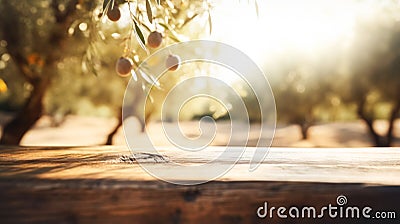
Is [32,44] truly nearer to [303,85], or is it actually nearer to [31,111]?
[31,111]

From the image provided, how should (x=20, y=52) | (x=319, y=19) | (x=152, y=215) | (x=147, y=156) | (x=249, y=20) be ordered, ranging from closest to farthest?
(x=152, y=215)
(x=147, y=156)
(x=249, y=20)
(x=20, y=52)
(x=319, y=19)

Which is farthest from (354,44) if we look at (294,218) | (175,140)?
(294,218)

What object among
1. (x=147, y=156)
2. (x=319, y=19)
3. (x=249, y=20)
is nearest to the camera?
(x=147, y=156)

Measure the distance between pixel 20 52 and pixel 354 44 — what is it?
1006 cm

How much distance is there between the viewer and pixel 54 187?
0.94 meters

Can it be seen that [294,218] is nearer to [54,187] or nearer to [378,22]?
[54,187]

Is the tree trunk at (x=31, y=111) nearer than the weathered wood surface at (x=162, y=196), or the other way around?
the weathered wood surface at (x=162, y=196)

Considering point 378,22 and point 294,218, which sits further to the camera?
point 378,22

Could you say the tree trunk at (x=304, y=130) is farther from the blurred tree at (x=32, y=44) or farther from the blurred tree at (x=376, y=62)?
the blurred tree at (x=32, y=44)

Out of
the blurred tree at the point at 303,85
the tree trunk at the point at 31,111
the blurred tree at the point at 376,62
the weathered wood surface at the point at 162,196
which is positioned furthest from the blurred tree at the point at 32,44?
the blurred tree at the point at 303,85

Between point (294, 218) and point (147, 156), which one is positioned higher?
point (147, 156)

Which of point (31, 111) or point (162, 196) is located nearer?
point (162, 196)

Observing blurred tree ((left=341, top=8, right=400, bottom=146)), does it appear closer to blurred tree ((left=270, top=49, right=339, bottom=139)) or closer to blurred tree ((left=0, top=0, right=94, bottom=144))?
blurred tree ((left=270, top=49, right=339, bottom=139))

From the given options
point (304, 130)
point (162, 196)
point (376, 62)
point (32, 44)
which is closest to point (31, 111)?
point (32, 44)
